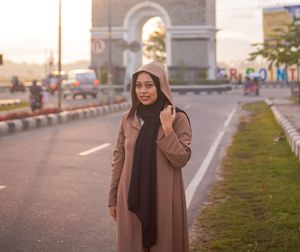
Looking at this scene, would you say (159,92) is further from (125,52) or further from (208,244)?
(125,52)

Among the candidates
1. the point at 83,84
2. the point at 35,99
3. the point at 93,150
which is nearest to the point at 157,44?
the point at 83,84

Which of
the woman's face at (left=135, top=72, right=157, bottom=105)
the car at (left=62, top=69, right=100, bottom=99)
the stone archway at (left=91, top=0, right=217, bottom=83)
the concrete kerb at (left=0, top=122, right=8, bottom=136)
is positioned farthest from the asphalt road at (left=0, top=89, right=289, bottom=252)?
the stone archway at (left=91, top=0, right=217, bottom=83)

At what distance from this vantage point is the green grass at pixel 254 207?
17.6 feet

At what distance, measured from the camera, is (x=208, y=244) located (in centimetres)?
541

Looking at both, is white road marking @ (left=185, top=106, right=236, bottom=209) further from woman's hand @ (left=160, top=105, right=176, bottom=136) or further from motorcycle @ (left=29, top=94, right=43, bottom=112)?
motorcycle @ (left=29, top=94, right=43, bottom=112)

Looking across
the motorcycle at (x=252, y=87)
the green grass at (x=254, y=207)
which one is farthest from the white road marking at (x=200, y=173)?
the motorcycle at (x=252, y=87)

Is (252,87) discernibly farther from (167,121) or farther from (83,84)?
(167,121)

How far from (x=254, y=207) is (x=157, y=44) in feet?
208

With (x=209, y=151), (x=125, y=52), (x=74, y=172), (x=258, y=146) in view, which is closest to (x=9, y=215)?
(x=74, y=172)

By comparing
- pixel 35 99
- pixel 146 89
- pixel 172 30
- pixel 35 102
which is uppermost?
pixel 172 30

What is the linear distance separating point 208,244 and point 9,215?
2.35 m

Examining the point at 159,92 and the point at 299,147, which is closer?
the point at 159,92

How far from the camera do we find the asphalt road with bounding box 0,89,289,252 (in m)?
5.70

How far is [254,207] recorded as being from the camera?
22.1 feet
